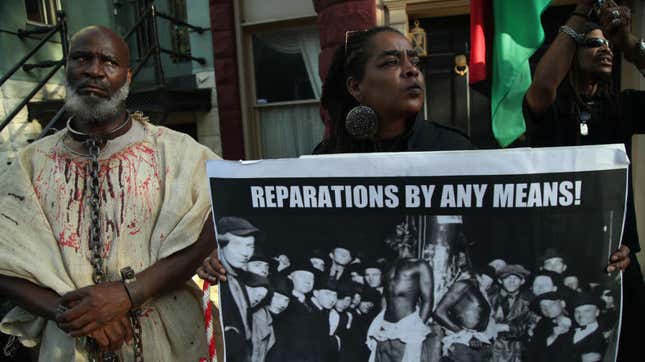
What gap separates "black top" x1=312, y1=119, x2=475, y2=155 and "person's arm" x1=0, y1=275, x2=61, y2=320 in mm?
1225

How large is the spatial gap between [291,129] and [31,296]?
482cm

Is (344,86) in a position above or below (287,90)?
below

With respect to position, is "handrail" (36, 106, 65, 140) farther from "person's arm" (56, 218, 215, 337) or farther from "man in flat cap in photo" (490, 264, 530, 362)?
"man in flat cap in photo" (490, 264, 530, 362)

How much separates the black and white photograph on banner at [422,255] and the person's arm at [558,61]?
→ 2.39ft

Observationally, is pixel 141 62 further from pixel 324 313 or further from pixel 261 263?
pixel 324 313

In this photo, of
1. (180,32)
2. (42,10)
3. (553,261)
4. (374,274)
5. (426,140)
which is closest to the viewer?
(553,261)

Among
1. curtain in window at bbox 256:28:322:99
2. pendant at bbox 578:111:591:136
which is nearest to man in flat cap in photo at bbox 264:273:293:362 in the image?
pendant at bbox 578:111:591:136

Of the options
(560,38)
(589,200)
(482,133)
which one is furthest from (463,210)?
(482,133)

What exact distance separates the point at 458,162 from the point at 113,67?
1376 mm

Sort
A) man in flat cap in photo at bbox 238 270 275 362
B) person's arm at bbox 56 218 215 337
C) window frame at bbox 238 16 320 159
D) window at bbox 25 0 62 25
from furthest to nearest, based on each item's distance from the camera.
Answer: window at bbox 25 0 62 25 < window frame at bbox 238 16 320 159 < person's arm at bbox 56 218 215 337 < man in flat cap in photo at bbox 238 270 275 362

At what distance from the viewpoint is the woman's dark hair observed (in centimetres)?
169

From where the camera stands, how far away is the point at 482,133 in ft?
16.7

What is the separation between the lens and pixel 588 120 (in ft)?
6.07

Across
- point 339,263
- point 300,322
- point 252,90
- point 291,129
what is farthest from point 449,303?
point 252,90
